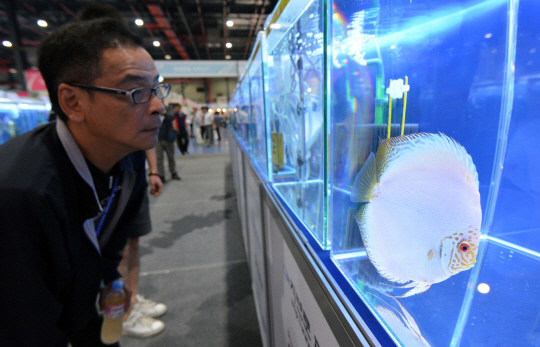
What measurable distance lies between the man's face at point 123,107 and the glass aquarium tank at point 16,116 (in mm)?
2768

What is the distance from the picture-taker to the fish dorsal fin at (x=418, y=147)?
32 centimetres

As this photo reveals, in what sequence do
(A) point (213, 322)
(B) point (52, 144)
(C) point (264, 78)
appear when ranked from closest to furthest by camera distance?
(B) point (52, 144)
(C) point (264, 78)
(A) point (213, 322)

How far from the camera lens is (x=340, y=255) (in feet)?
2.05

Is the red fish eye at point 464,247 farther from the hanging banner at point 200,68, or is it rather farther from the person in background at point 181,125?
the hanging banner at point 200,68

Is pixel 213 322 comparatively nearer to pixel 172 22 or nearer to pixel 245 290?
pixel 245 290

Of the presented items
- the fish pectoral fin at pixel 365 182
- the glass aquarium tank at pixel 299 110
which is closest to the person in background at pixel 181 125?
the glass aquarium tank at pixel 299 110

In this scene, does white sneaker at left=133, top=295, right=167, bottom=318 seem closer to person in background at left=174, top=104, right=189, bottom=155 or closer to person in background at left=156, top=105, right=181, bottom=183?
person in background at left=156, top=105, right=181, bottom=183

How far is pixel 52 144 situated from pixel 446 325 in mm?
1066

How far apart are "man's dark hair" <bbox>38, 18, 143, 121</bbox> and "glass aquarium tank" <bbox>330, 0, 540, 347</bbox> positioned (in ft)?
2.60

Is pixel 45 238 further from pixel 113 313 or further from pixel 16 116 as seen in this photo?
pixel 16 116

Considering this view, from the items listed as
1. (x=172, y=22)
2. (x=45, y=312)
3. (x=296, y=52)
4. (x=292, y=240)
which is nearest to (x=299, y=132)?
(x=296, y=52)

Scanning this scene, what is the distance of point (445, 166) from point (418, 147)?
0.04m

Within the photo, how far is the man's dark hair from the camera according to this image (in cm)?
84

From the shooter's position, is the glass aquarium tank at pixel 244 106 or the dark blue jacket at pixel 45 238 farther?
the glass aquarium tank at pixel 244 106
